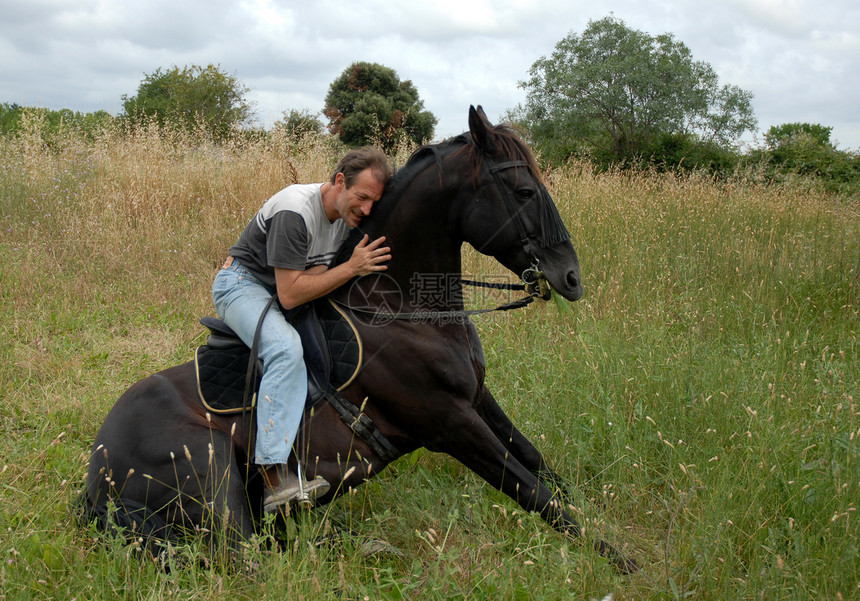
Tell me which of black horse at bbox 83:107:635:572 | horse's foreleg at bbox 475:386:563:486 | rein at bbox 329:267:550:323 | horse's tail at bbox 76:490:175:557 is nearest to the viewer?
horse's tail at bbox 76:490:175:557

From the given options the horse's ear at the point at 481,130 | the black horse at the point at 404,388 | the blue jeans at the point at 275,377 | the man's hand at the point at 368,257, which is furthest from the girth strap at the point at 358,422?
the horse's ear at the point at 481,130

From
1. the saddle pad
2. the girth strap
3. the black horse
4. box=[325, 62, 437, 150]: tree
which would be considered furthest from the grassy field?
box=[325, 62, 437, 150]: tree

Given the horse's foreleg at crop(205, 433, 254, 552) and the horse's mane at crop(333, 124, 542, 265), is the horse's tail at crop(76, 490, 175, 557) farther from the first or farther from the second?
the horse's mane at crop(333, 124, 542, 265)

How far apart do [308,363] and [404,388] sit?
499mm

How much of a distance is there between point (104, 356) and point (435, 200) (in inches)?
161

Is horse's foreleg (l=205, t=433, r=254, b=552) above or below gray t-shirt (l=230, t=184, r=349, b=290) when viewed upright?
below

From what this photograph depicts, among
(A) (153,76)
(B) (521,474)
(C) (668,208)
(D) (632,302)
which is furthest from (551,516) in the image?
(A) (153,76)

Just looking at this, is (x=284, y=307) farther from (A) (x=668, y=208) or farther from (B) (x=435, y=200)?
(A) (x=668, y=208)

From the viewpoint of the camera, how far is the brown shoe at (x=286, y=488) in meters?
2.68

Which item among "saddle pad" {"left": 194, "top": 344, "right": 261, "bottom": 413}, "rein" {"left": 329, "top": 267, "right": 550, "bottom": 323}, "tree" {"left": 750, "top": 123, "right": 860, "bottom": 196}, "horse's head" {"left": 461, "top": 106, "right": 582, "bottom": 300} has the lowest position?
"saddle pad" {"left": 194, "top": 344, "right": 261, "bottom": 413}

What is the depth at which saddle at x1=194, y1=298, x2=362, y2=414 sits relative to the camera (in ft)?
9.15

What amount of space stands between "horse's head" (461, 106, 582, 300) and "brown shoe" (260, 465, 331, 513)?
138 centimetres

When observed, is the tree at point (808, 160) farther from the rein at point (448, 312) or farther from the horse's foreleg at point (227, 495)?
the horse's foreleg at point (227, 495)
